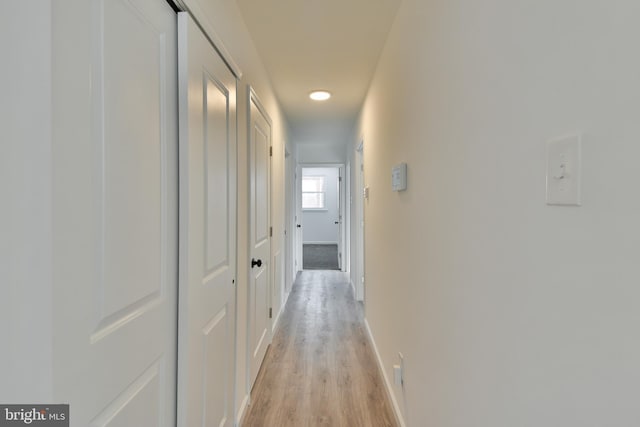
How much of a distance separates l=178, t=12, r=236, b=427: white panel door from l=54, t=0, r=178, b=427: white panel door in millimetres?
41

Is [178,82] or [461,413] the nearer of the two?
[461,413]

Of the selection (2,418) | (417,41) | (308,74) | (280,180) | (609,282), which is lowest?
(2,418)

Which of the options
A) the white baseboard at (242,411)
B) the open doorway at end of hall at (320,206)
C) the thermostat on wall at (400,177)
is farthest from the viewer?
the open doorway at end of hall at (320,206)

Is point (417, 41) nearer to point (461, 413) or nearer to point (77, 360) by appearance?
point (461, 413)

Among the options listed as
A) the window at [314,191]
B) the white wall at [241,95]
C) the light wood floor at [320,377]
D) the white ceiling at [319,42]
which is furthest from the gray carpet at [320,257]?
the white wall at [241,95]

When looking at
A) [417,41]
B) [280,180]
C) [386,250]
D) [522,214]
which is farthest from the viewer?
[280,180]

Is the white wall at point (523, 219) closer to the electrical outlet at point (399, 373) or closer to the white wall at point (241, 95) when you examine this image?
the electrical outlet at point (399, 373)

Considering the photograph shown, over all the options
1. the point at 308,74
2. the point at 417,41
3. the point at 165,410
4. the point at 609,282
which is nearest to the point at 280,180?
the point at 308,74

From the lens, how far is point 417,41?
5.04 feet

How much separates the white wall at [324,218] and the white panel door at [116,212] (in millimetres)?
8936

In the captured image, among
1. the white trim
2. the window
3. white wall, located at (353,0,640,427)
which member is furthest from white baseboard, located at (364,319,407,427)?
the window

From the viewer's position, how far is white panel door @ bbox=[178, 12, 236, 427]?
1.18 m

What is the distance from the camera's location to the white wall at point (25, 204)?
611mm

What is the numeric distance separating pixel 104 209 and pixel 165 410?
73cm
